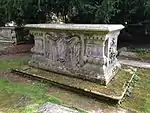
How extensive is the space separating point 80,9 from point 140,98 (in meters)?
3.73

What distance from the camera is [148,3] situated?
5.61 meters

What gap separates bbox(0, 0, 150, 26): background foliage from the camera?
5957 mm

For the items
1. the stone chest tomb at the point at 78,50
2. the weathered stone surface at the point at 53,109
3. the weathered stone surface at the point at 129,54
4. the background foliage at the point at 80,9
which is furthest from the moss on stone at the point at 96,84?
the background foliage at the point at 80,9

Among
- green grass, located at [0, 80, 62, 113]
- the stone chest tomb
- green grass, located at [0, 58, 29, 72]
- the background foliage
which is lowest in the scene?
green grass, located at [0, 80, 62, 113]

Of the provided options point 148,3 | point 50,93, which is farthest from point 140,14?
point 50,93

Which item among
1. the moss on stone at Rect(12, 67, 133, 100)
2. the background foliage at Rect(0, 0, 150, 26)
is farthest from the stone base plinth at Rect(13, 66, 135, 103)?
the background foliage at Rect(0, 0, 150, 26)

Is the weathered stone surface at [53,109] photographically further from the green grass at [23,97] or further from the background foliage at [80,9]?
the background foliage at [80,9]

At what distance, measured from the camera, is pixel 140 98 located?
353 centimetres

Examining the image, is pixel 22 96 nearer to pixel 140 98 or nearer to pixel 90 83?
pixel 90 83

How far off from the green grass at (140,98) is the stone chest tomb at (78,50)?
53 centimetres

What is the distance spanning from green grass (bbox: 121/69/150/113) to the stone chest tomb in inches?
20.8

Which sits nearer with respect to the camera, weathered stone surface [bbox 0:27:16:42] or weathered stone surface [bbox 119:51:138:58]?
weathered stone surface [bbox 119:51:138:58]

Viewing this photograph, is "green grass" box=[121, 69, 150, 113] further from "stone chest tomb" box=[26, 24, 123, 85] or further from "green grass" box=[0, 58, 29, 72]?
"green grass" box=[0, 58, 29, 72]

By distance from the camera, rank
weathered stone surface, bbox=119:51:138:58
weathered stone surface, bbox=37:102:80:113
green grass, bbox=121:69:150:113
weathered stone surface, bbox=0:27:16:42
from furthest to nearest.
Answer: weathered stone surface, bbox=0:27:16:42, weathered stone surface, bbox=119:51:138:58, green grass, bbox=121:69:150:113, weathered stone surface, bbox=37:102:80:113
